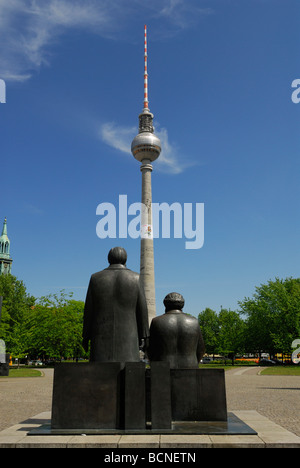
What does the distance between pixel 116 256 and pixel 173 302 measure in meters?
1.76

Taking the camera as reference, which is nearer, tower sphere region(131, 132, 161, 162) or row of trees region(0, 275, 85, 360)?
row of trees region(0, 275, 85, 360)

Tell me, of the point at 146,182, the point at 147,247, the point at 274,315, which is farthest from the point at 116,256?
the point at 146,182

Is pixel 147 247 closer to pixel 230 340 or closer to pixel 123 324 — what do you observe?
pixel 230 340

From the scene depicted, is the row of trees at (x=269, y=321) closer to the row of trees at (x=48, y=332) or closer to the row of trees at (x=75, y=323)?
the row of trees at (x=75, y=323)

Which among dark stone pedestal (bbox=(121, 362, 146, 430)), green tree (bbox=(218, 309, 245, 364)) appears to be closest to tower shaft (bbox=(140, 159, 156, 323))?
green tree (bbox=(218, 309, 245, 364))

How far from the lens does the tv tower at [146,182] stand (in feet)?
250

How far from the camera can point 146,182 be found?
81.1m

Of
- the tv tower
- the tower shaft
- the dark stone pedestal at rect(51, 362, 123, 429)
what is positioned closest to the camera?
the dark stone pedestal at rect(51, 362, 123, 429)

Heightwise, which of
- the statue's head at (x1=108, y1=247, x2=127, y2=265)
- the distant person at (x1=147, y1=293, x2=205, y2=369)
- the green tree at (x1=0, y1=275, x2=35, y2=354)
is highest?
the green tree at (x1=0, y1=275, x2=35, y2=354)

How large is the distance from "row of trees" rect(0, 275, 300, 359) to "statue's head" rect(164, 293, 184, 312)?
40715 mm

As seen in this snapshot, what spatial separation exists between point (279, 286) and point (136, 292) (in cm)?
5583

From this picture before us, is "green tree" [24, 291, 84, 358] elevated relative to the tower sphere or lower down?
lower down

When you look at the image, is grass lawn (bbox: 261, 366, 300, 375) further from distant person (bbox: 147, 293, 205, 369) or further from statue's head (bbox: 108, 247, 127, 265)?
statue's head (bbox: 108, 247, 127, 265)

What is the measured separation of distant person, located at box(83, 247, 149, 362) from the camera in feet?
25.6
